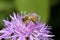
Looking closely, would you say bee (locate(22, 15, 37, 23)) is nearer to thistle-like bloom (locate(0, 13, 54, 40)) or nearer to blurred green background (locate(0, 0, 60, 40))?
thistle-like bloom (locate(0, 13, 54, 40))

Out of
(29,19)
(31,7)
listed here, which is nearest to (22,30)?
(29,19)

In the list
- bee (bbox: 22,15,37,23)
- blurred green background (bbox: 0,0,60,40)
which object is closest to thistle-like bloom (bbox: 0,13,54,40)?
bee (bbox: 22,15,37,23)

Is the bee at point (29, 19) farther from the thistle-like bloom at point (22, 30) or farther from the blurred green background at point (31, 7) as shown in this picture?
the blurred green background at point (31, 7)

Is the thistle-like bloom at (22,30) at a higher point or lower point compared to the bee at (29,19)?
lower

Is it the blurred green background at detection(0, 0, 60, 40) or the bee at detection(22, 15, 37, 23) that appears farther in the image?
the blurred green background at detection(0, 0, 60, 40)

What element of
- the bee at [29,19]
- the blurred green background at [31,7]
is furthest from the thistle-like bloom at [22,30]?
the blurred green background at [31,7]

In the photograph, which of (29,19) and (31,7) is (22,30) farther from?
(31,7)

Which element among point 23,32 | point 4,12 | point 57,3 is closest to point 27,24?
point 23,32

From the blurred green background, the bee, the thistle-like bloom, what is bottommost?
the thistle-like bloom

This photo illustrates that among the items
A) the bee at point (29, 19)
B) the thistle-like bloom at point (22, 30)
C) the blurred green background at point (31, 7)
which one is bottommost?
the thistle-like bloom at point (22, 30)
